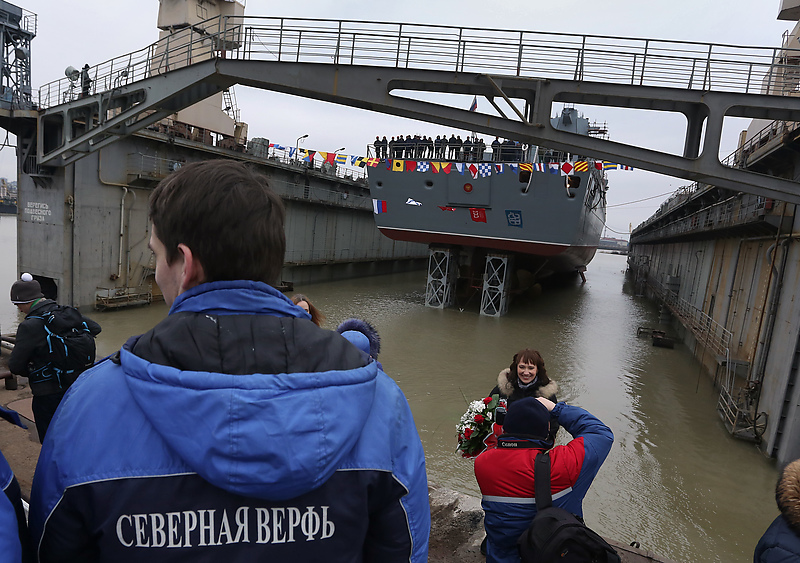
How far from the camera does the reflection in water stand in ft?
19.1

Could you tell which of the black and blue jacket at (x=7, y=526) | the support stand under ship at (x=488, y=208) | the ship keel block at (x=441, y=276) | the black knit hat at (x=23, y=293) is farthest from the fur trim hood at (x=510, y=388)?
the ship keel block at (x=441, y=276)

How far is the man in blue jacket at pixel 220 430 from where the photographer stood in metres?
0.91

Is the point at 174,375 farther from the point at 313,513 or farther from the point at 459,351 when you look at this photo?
the point at 459,351

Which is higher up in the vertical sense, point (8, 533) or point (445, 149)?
point (445, 149)

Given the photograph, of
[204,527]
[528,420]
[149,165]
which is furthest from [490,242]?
[204,527]

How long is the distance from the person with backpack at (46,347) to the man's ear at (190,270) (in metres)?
3.38

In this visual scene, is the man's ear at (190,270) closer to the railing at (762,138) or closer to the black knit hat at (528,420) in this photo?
the black knit hat at (528,420)

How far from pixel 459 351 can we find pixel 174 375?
12845 mm

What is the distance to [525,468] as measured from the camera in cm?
233

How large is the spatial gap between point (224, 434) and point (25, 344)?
3.73 m

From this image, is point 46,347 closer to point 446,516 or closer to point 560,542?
point 446,516

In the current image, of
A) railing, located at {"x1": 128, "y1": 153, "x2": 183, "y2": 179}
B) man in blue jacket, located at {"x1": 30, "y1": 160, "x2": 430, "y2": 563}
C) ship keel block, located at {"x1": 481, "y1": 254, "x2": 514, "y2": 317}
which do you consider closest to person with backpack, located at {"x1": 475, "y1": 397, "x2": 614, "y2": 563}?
man in blue jacket, located at {"x1": 30, "y1": 160, "x2": 430, "y2": 563}

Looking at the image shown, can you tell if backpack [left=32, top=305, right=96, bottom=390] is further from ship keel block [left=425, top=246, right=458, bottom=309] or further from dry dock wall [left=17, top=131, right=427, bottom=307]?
ship keel block [left=425, top=246, right=458, bottom=309]

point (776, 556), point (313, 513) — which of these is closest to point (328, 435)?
point (313, 513)
